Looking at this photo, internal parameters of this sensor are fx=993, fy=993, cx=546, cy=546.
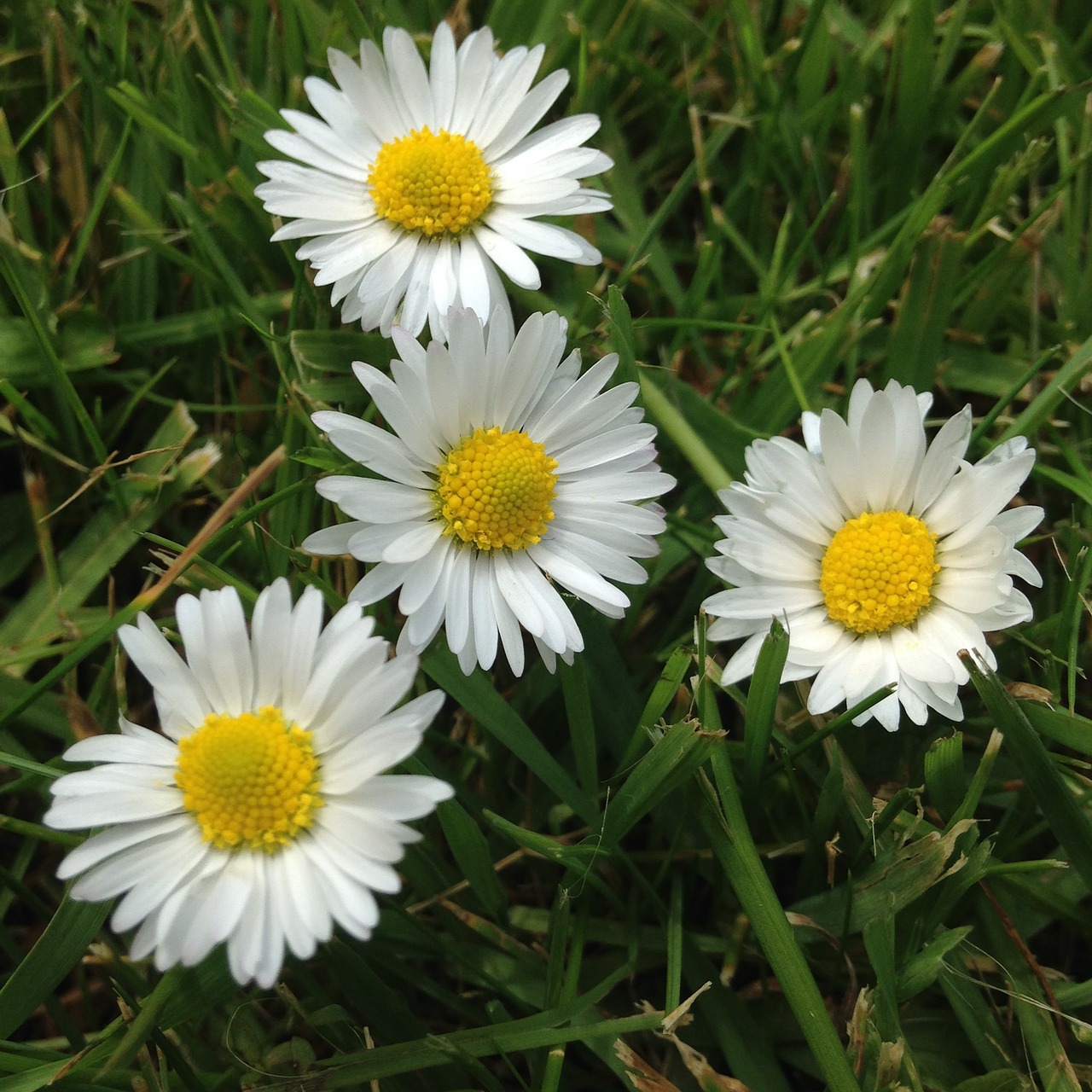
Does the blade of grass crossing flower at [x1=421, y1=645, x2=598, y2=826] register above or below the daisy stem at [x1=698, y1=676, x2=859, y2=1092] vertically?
above

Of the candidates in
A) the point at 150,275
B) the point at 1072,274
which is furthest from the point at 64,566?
the point at 1072,274

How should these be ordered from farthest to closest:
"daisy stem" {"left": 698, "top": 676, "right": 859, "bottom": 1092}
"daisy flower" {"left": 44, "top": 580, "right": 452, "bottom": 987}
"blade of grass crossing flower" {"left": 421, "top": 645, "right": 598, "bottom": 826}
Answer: "blade of grass crossing flower" {"left": 421, "top": 645, "right": 598, "bottom": 826} → "daisy stem" {"left": 698, "top": 676, "right": 859, "bottom": 1092} → "daisy flower" {"left": 44, "top": 580, "right": 452, "bottom": 987}

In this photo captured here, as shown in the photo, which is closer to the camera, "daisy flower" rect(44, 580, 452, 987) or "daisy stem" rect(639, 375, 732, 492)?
"daisy flower" rect(44, 580, 452, 987)

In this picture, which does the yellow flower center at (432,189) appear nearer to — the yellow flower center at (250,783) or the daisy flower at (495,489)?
the daisy flower at (495,489)

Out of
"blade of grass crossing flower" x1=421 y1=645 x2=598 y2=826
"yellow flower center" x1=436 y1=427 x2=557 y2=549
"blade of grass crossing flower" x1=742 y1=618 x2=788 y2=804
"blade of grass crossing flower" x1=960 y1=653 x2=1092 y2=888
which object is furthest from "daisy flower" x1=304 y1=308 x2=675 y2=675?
"blade of grass crossing flower" x1=960 y1=653 x2=1092 y2=888

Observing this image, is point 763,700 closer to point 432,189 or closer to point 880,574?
point 880,574

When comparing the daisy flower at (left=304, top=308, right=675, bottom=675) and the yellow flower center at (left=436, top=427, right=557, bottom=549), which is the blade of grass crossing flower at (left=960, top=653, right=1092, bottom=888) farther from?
the yellow flower center at (left=436, top=427, right=557, bottom=549)

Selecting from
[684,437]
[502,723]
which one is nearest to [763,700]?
[502,723]

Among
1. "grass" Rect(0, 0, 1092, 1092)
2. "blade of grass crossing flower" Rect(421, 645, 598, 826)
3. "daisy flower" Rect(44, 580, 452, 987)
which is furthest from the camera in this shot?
"blade of grass crossing flower" Rect(421, 645, 598, 826)

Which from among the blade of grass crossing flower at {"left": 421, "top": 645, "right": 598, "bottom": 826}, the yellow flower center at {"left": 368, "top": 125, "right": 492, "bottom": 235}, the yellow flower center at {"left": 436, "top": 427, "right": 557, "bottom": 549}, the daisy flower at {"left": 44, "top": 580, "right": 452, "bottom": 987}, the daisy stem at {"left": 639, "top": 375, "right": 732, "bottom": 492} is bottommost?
the daisy flower at {"left": 44, "top": 580, "right": 452, "bottom": 987}
